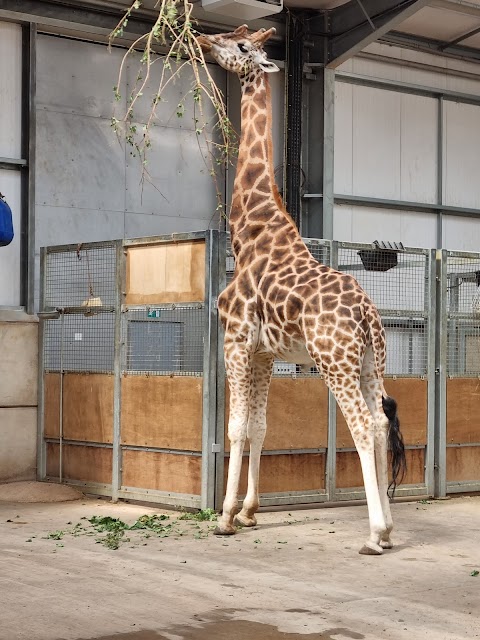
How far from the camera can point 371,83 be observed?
14391 millimetres

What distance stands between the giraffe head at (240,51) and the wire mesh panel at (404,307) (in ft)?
7.34

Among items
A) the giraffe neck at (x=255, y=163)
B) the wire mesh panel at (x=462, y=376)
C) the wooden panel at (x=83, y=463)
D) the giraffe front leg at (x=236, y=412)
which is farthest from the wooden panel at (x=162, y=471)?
the wire mesh panel at (x=462, y=376)

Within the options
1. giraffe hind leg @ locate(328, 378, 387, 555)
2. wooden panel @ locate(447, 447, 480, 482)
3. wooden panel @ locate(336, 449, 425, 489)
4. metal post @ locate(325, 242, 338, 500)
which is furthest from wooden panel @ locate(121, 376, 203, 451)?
wooden panel @ locate(447, 447, 480, 482)

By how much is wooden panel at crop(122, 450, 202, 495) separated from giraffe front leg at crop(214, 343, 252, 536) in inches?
32.7

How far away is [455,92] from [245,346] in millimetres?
8426

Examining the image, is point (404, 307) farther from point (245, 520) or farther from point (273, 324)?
point (245, 520)

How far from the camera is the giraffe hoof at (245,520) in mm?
8266

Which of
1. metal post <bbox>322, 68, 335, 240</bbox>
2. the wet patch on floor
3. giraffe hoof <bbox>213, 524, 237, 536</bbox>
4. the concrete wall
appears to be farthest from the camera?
metal post <bbox>322, 68, 335, 240</bbox>

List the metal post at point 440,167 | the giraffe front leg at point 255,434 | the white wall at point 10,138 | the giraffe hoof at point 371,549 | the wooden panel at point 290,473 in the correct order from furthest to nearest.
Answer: the metal post at point 440,167 → the white wall at point 10,138 → the wooden panel at point 290,473 → the giraffe front leg at point 255,434 → the giraffe hoof at point 371,549

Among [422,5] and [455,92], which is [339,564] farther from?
[455,92]

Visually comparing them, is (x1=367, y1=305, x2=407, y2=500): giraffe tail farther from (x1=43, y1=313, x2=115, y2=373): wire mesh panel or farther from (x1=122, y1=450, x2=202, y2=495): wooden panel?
(x1=43, y1=313, x2=115, y2=373): wire mesh panel

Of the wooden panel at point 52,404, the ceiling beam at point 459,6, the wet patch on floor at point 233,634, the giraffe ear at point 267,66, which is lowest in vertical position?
the wet patch on floor at point 233,634

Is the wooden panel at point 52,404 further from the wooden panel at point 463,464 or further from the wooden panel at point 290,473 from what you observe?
the wooden panel at point 463,464

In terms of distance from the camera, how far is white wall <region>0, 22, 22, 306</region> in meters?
11.3
